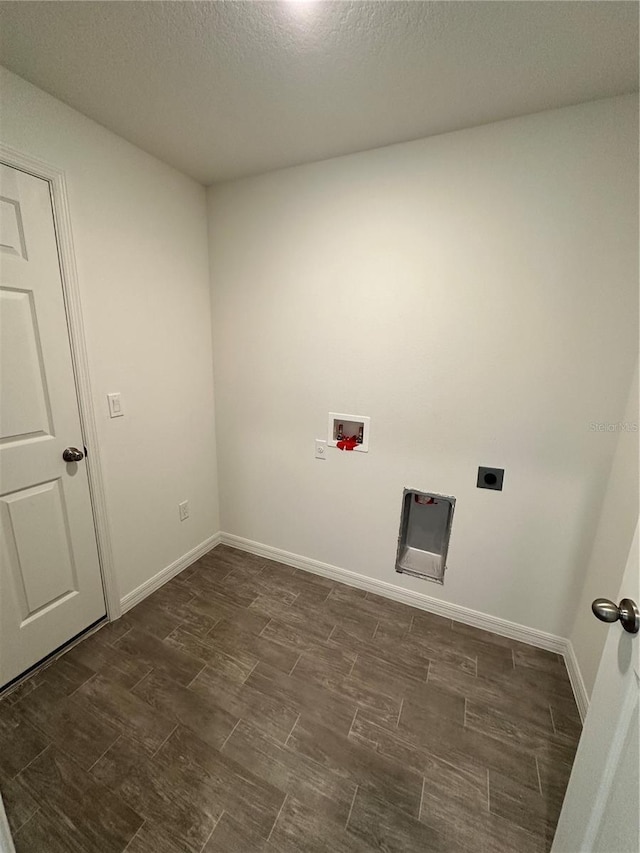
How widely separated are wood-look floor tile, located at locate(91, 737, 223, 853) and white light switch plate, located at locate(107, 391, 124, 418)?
1.39m

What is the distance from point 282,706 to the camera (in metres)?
1.41

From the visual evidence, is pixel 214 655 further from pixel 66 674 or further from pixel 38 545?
pixel 38 545

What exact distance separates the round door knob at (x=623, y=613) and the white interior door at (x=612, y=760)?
18mm

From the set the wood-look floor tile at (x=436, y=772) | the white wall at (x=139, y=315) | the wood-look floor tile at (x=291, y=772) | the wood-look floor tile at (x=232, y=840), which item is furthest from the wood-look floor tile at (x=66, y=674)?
the wood-look floor tile at (x=436, y=772)

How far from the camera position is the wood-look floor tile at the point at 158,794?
1.04 metres

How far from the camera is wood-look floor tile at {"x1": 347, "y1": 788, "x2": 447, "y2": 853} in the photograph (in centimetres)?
103

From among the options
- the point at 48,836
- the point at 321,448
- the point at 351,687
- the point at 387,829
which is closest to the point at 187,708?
the point at 48,836

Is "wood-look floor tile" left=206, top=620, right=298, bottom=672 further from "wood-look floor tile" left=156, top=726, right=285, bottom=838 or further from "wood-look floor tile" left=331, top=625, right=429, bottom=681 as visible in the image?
"wood-look floor tile" left=156, top=726, right=285, bottom=838

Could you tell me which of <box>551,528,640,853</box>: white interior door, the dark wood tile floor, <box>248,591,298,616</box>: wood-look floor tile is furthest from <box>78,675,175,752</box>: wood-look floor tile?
<box>551,528,640,853</box>: white interior door

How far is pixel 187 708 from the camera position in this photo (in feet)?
4.58

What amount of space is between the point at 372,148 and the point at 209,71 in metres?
0.80

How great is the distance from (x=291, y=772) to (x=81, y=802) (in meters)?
0.70

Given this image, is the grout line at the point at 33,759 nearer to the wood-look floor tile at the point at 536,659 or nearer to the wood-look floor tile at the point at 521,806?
the wood-look floor tile at the point at 521,806

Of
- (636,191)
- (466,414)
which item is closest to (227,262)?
(466,414)
